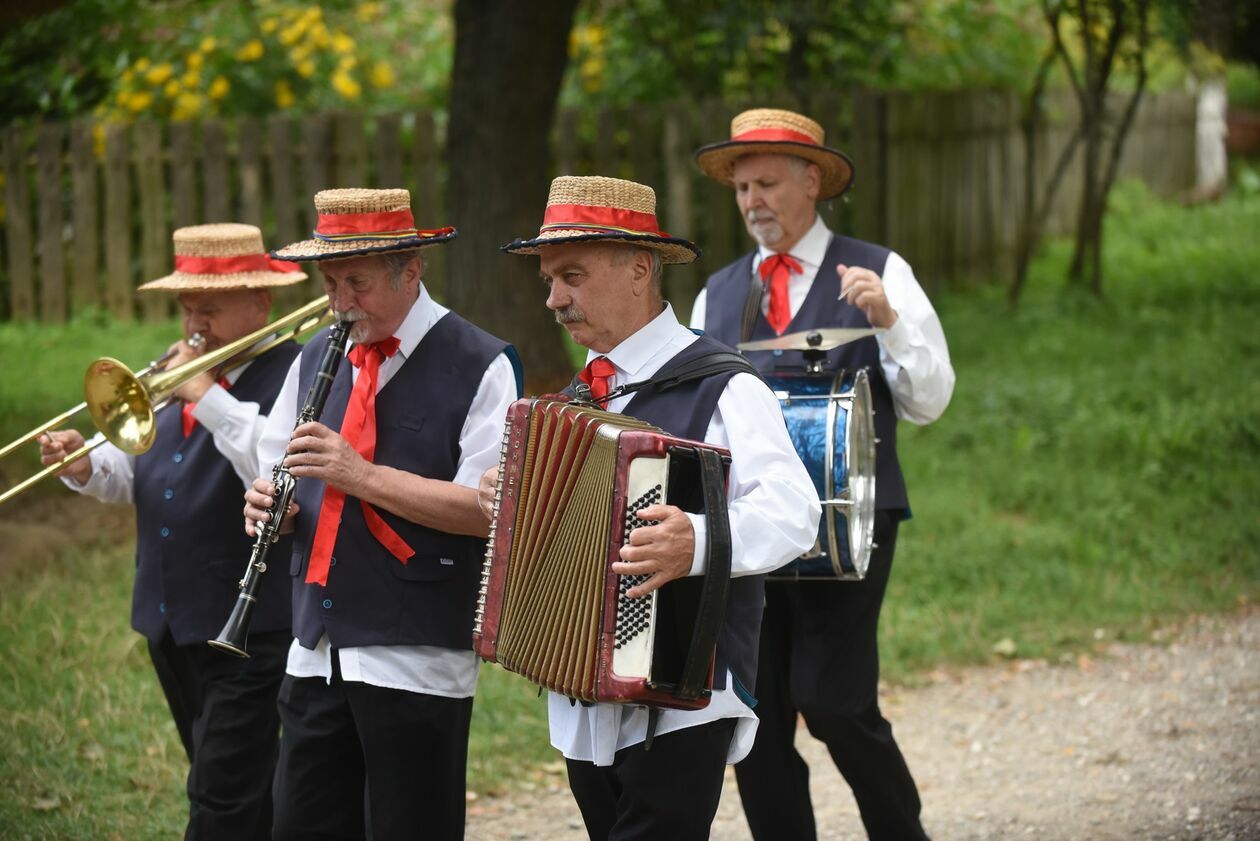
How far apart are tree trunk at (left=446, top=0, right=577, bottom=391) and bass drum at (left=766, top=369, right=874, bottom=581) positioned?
5.18 m

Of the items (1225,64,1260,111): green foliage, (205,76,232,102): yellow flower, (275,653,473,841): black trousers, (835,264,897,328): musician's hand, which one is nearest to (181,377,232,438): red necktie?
(275,653,473,841): black trousers

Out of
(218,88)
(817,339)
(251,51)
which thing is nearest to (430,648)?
(817,339)

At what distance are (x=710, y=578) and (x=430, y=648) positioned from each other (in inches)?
38.1

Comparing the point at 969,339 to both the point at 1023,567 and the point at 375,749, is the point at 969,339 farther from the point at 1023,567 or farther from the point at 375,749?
the point at 375,749

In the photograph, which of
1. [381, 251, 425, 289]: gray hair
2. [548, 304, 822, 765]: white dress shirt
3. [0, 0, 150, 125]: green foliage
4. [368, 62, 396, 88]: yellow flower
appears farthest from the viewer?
[368, 62, 396, 88]: yellow flower

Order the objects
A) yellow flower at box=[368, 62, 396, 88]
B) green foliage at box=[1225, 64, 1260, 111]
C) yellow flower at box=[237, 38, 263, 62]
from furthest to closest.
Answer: green foliage at box=[1225, 64, 1260, 111] < yellow flower at box=[368, 62, 396, 88] < yellow flower at box=[237, 38, 263, 62]

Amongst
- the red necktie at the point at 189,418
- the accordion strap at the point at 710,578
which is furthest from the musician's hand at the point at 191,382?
the accordion strap at the point at 710,578

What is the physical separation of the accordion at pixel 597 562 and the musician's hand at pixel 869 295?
136 cm

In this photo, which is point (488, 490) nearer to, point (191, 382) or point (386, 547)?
point (386, 547)

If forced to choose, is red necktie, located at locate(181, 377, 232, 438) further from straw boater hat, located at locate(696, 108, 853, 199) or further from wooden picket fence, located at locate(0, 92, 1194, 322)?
wooden picket fence, located at locate(0, 92, 1194, 322)

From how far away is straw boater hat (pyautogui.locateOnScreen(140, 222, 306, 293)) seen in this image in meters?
4.62

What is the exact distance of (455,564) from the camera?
3926 mm

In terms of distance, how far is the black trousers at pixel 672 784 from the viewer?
3.40 m

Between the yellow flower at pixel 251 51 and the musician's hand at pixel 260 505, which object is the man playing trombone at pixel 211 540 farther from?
the yellow flower at pixel 251 51
